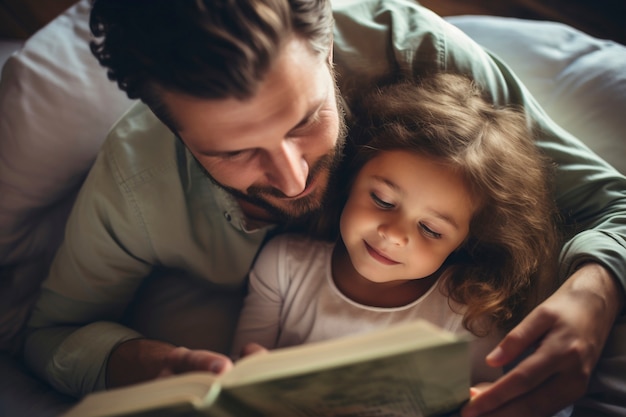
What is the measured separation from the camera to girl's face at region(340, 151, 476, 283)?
0.91 meters

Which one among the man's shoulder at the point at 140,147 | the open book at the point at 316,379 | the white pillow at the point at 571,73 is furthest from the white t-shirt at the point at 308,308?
the white pillow at the point at 571,73

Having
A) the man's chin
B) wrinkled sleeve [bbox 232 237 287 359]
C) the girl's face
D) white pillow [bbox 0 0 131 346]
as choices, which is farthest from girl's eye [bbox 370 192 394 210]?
white pillow [bbox 0 0 131 346]

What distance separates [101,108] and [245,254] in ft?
1.48

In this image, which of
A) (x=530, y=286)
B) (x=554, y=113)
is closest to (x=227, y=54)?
(x=530, y=286)

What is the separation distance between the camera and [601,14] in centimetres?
177

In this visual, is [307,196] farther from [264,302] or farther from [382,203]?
[264,302]

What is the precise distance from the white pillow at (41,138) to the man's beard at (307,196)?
39cm

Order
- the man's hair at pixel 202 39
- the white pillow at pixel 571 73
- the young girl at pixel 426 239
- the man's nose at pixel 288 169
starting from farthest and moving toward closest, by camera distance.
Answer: the white pillow at pixel 571 73 → the young girl at pixel 426 239 → the man's nose at pixel 288 169 → the man's hair at pixel 202 39

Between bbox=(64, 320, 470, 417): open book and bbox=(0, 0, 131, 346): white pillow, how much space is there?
72 centimetres

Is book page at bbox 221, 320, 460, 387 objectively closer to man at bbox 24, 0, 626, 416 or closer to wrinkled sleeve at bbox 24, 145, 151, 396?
man at bbox 24, 0, 626, 416

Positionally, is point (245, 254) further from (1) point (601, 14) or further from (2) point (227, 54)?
(1) point (601, 14)

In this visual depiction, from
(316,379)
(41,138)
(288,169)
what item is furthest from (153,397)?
(41,138)

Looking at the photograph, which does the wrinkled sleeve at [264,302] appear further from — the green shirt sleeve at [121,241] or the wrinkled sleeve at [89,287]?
the wrinkled sleeve at [89,287]

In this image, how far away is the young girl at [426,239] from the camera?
0.93 meters
